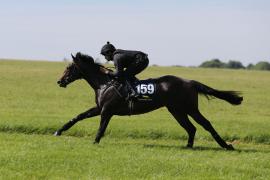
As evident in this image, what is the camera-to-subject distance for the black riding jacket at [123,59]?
15.1m

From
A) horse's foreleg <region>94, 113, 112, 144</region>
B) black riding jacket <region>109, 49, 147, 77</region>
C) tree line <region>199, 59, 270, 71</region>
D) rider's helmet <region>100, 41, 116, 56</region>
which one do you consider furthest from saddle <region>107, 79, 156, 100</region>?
tree line <region>199, 59, 270, 71</region>

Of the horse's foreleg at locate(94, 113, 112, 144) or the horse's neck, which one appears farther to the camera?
the horse's neck

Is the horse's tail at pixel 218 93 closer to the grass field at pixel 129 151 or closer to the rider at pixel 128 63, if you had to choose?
the grass field at pixel 129 151

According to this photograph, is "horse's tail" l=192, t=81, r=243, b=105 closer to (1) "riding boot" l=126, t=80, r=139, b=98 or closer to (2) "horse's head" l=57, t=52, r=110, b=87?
(1) "riding boot" l=126, t=80, r=139, b=98

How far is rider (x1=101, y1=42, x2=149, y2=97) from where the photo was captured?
593 inches

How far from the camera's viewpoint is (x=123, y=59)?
15.1 metres

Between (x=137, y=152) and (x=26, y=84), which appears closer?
(x=137, y=152)

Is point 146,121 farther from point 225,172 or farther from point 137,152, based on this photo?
point 225,172

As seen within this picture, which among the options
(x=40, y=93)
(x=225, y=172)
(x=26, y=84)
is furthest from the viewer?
(x=26, y=84)

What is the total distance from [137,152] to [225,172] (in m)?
2.58

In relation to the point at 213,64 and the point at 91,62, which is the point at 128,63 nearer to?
the point at 91,62

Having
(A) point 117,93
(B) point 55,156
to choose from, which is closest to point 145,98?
(A) point 117,93

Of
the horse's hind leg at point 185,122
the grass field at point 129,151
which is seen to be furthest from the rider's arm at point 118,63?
the grass field at point 129,151

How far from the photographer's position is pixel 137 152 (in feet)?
43.6
